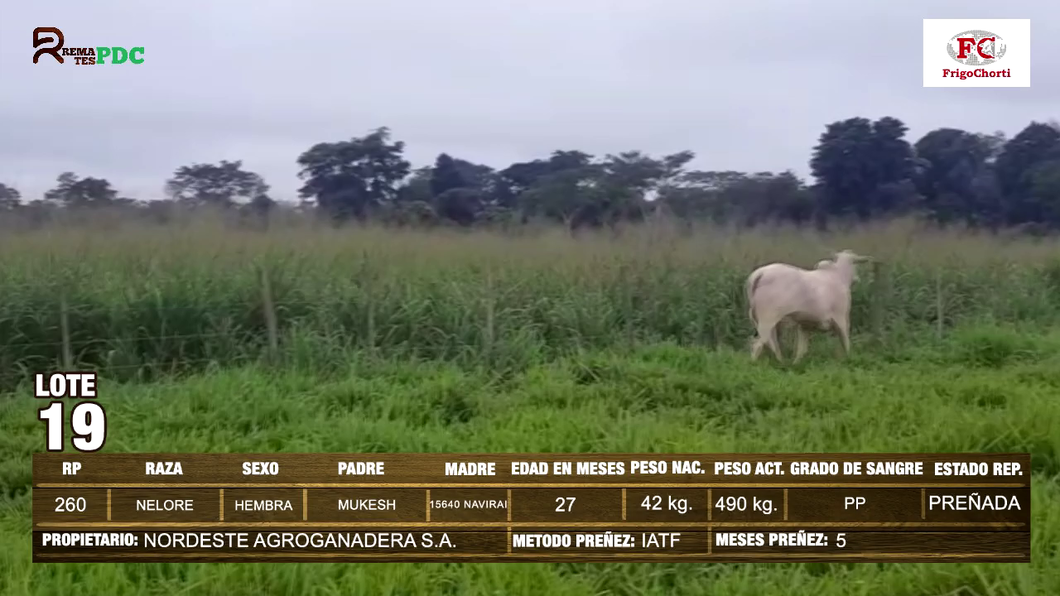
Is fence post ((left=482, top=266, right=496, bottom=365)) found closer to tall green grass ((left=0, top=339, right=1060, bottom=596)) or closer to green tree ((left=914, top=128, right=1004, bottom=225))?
tall green grass ((left=0, top=339, right=1060, bottom=596))

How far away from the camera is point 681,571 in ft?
4.94

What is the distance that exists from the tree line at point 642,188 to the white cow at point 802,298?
0.40 feet

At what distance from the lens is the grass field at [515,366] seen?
1.47 metres

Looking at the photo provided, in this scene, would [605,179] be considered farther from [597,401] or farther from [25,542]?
[25,542]

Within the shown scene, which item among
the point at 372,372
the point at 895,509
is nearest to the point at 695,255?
the point at 895,509

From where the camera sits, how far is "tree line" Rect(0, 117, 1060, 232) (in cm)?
183

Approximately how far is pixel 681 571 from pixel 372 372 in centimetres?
130

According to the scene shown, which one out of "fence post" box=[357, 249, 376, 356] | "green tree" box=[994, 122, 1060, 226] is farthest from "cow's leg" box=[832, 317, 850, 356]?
"fence post" box=[357, 249, 376, 356]

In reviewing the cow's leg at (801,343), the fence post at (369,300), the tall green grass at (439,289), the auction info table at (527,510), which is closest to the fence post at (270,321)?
the tall green grass at (439,289)

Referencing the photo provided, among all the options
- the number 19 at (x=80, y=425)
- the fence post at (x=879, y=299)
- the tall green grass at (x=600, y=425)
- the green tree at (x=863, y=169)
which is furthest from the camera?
the fence post at (x=879, y=299)

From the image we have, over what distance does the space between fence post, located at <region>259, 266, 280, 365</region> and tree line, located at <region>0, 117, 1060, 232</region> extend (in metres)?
0.67

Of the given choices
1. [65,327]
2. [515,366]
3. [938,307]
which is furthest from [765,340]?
[65,327]

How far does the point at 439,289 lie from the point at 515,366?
13.8 inches

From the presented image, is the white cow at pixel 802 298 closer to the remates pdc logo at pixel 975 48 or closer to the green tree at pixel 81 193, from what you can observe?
the remates pdc logo at pixel 975 48
